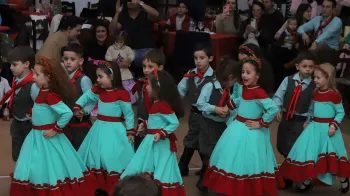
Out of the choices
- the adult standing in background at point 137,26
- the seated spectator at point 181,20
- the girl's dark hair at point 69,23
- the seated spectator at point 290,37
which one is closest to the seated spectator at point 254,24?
the seated spectator at point 290,37

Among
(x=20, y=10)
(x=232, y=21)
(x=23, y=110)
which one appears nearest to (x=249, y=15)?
(x=232, y=21)

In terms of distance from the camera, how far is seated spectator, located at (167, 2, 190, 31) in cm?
1127

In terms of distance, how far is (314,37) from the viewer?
32.9ft

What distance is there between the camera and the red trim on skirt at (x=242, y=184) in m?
5.52

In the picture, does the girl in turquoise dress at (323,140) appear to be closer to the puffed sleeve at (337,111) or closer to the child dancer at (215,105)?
the puffed sleeve at (337,111)

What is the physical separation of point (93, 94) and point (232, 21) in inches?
220

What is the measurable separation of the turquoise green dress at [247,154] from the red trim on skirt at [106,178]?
2.71ft

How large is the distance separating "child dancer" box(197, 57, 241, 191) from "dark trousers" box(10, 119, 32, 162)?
4.94ft

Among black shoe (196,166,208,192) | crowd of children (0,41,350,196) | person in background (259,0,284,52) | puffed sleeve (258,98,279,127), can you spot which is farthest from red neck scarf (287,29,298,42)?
puffed sleeve (258,98,279,127)

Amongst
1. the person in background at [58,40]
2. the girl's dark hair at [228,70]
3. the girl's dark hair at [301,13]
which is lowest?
the girl's dark hair at [228,70]

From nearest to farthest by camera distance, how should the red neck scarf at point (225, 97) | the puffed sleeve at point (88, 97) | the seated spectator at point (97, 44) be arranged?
the puffed sleeve at point (88, 97) → the red neck scarf at point (225, 97) → the seated spectator at point (97, 44)

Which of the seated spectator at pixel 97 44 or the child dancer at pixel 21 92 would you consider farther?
the seated spectator at pixel 97 44

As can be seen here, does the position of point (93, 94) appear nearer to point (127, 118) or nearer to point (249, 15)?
point (127, 118)

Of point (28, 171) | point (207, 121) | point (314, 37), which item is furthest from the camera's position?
point (314, 37)
